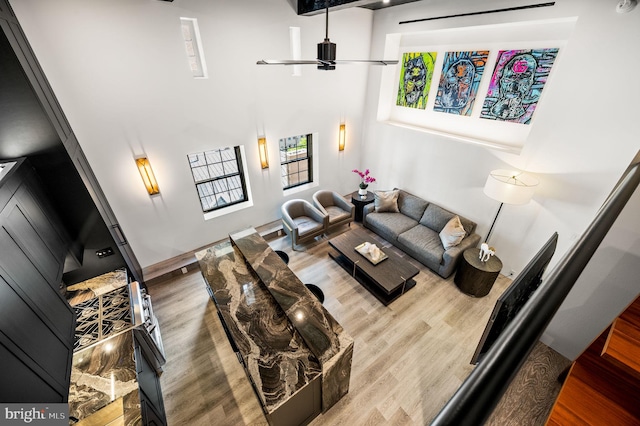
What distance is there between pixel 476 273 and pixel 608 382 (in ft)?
9.51

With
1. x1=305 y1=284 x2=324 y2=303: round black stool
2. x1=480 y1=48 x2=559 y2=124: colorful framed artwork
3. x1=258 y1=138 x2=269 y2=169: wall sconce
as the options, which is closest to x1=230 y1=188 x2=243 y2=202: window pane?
x1=258 y1=138 x2=269 y2=169: wall sconce

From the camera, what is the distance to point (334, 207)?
6078mm

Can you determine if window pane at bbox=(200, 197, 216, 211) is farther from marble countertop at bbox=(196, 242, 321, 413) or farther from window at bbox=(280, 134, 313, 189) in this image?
marble countertop at bbox=(196, 242, 321, 413)

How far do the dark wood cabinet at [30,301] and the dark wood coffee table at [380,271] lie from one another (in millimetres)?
3554

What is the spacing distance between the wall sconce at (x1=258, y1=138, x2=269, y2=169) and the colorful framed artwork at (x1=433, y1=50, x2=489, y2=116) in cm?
338

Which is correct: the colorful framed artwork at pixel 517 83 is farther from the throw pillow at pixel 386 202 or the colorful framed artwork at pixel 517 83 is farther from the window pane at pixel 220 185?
the window pane at pixel 220 185

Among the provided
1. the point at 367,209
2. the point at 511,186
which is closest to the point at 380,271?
the point at 367,209

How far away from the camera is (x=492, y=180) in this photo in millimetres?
3896

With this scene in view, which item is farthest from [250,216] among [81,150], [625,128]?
[625,128]

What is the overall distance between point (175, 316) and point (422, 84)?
5.94 meters

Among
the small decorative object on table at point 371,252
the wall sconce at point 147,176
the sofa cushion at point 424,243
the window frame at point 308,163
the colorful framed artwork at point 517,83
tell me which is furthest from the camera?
the window frame at point 308,163

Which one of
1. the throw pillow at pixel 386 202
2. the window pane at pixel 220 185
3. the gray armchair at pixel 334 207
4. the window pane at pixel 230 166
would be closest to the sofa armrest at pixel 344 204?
the gray armchair at pixel 334 207

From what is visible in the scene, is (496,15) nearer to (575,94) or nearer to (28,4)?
(575,94)

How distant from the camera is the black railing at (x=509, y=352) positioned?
1.02 ft
